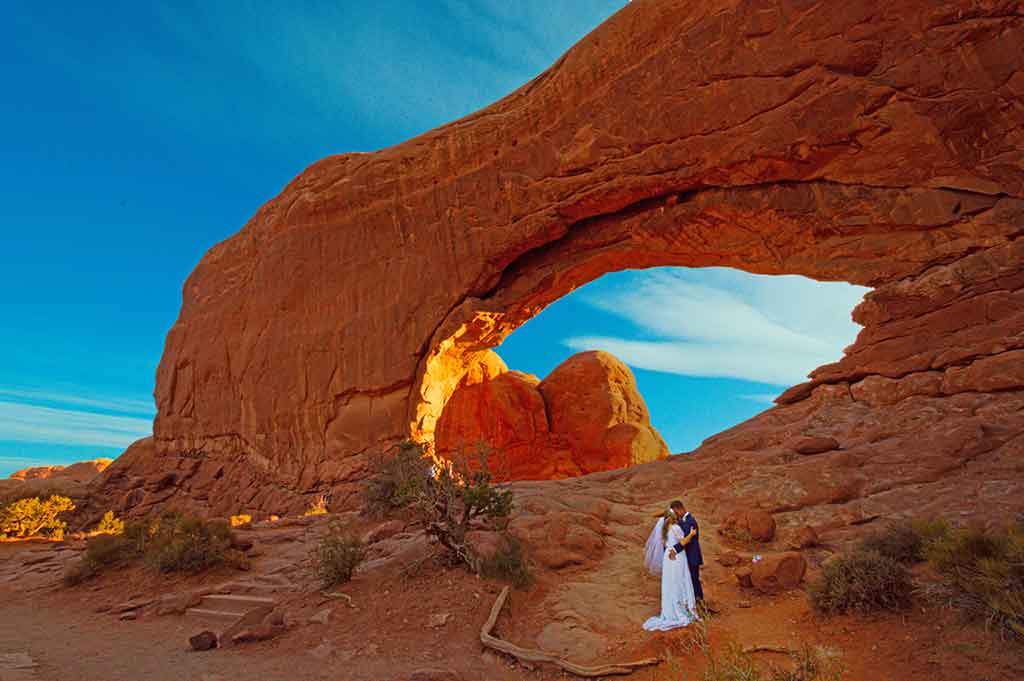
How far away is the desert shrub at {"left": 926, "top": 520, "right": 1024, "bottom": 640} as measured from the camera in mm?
4234

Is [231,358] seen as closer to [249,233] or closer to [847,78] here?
[249,233]

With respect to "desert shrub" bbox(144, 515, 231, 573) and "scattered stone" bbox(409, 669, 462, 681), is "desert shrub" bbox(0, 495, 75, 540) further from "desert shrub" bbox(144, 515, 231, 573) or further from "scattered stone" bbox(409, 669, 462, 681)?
"scattered stone" bbox(409, 669, 462, 681)

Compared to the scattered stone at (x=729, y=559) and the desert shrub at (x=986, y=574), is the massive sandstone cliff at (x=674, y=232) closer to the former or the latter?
the scattered stone at (x=729, y=559)

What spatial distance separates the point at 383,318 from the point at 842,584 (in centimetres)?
1618

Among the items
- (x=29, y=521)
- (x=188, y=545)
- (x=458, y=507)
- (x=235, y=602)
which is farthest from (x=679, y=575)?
(x=29, y=521)

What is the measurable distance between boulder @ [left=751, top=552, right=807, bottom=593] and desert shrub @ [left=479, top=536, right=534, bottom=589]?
9.82 ft

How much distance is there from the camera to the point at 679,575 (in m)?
6.67

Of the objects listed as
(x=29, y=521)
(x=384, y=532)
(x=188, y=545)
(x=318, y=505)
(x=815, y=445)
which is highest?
(x=815, y=445)

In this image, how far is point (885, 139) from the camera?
467 inches

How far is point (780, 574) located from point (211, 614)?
8.16 meters

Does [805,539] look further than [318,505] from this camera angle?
No

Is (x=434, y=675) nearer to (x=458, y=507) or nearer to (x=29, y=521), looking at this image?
(x=458, y=507)

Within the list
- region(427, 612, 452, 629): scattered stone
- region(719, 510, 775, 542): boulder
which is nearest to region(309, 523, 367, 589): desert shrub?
region(427, 612, 452, 629): scattered stone

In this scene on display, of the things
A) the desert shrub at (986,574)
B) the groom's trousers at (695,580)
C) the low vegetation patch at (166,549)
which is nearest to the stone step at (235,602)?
the low vegetation patch at (166,549)
